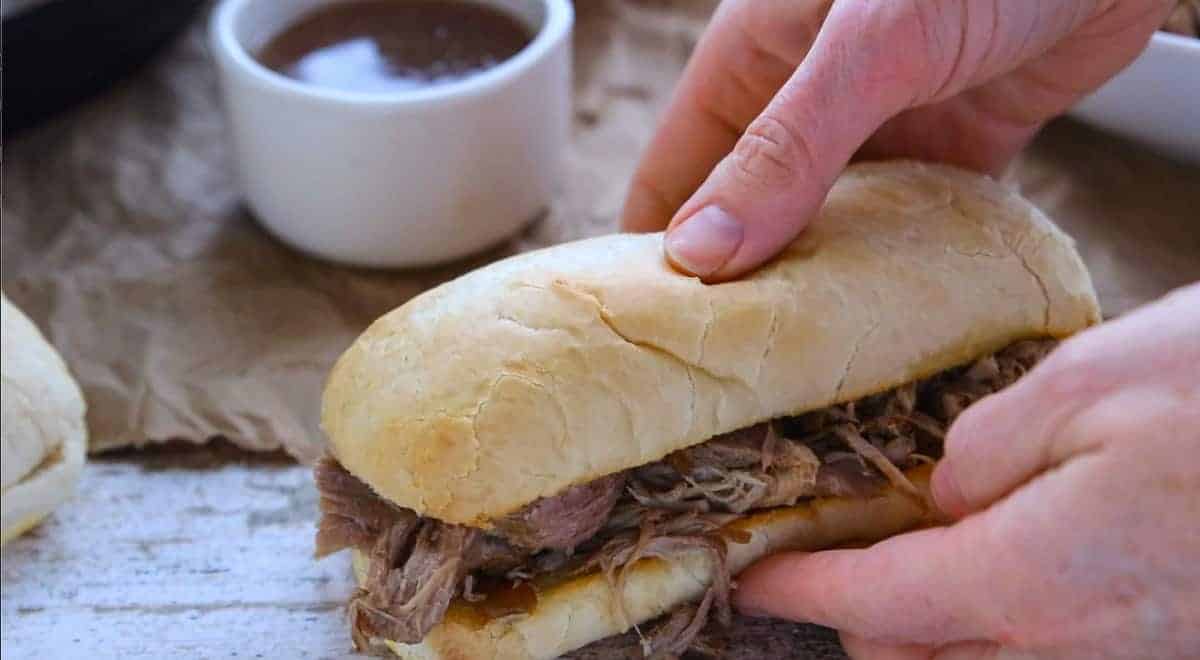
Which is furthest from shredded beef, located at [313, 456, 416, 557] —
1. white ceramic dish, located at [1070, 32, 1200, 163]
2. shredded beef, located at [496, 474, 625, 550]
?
white ceramic dish, located at [1070, 32, 1200, 163]

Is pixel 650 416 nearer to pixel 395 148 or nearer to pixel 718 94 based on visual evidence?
pixel 718 94

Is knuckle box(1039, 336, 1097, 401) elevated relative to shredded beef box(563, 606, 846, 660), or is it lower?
elevated

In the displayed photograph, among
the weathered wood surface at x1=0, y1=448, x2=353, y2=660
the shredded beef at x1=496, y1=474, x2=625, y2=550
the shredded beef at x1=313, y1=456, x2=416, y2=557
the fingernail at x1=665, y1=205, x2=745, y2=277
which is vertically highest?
the fingernail at x1=665, y1=205, x2=745, y2=277

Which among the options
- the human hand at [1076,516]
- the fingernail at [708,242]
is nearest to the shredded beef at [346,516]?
the fingernail at [708,242]

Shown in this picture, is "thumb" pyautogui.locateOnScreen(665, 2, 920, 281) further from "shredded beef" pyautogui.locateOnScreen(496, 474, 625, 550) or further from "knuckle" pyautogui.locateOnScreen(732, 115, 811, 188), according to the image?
"shredded beef" pyautogui.locateOnScreen(496, 474, 625, 550)

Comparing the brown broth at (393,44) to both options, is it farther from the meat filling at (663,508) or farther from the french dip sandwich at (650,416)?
the meat filling at (663,508)

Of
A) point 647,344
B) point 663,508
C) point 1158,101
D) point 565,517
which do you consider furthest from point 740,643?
point 1158,101

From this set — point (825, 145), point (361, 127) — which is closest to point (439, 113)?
point (361, 127)
